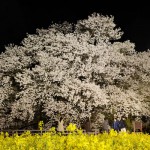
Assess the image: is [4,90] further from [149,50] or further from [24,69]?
[149,50]

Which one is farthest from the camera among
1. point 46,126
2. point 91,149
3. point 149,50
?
point 149,50

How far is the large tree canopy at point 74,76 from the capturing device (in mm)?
35531

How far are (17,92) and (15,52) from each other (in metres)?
4.13

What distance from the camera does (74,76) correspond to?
3619cm

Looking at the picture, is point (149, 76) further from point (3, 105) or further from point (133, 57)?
point (3, 105)

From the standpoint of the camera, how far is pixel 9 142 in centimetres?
1181

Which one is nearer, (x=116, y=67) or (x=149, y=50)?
(x=116, y=67)

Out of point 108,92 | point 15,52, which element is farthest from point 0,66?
point 108,92

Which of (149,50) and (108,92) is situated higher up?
(149,50)

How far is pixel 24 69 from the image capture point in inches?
1515

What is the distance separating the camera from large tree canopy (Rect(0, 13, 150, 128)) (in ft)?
117

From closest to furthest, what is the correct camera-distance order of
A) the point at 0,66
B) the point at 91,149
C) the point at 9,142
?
the point at 91,149 → the point at 9,142 → the point at 0,66

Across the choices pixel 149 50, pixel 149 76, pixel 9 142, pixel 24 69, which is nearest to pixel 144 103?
pixel 149 76

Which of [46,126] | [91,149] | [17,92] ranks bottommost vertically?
[91,149]
